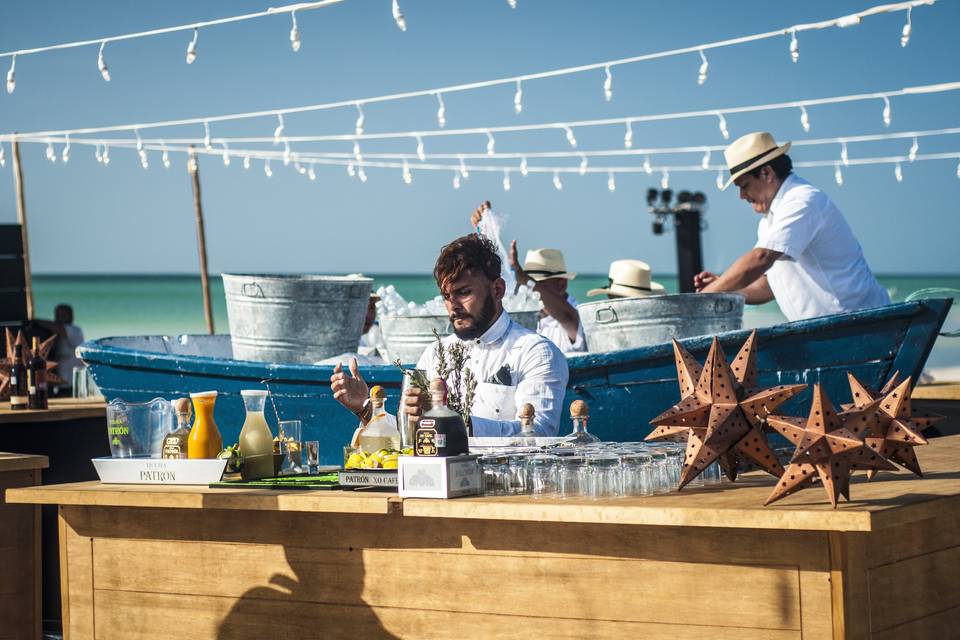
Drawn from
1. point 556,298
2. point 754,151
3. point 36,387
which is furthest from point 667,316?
point 36,387

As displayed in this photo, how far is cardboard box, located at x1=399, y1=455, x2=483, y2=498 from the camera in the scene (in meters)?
3.02

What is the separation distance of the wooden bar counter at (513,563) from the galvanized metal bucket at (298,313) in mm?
2435

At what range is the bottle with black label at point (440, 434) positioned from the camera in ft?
9.86

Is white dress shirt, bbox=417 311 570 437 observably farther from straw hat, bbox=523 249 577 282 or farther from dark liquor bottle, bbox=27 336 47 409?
dark liquor bottle, bbox=27 336 47 409

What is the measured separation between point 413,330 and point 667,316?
133cm

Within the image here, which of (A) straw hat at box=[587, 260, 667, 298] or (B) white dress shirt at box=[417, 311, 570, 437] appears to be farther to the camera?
(A) straw hat at box=[587, 260, 667, 298]

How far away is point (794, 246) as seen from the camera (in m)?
5.66

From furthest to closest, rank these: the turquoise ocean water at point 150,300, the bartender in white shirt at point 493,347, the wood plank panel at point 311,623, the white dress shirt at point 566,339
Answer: the turquoise ocean water at point 150,300 → the white dress shirt at point 566,339 → the bartender in white shirt at point 493,347 → the wood plank panel at point 311,623

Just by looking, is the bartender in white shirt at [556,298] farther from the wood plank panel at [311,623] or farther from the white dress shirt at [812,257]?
the wood plank panel at [311,623]

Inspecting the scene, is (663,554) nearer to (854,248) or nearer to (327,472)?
(327,472)

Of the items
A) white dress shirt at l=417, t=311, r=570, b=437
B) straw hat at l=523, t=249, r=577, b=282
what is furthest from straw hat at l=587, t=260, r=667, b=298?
white dress shirt at l=417, t=311, r=570, b=437

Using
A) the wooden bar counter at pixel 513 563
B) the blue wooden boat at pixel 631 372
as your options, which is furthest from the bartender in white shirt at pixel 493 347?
the blue wooden boat at pixel 631 372

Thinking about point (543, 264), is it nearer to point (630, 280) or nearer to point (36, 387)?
point (630, 280)

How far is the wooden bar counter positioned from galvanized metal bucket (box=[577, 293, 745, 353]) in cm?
226
